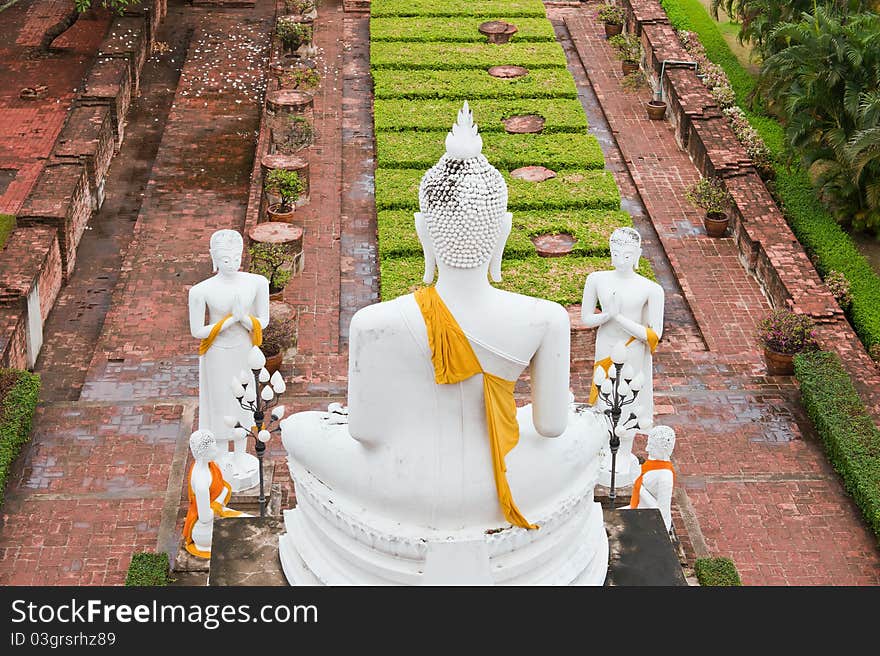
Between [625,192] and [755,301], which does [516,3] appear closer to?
[625,192]

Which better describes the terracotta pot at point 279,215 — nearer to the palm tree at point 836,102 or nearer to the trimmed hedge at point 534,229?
the trimmed hedge at point 534,229

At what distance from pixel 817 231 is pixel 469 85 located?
7105 millimetres

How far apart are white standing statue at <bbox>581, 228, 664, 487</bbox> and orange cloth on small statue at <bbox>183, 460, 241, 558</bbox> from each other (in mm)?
3983

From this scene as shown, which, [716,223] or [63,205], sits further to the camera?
[716,223]

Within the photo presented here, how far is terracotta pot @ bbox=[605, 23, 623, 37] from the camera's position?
29547 mm

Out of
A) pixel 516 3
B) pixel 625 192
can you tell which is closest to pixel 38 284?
pixel 625 192

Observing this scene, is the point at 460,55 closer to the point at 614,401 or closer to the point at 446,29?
the point at 446,29

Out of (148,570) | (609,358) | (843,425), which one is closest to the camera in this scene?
(148,570)

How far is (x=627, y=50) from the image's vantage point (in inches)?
1115

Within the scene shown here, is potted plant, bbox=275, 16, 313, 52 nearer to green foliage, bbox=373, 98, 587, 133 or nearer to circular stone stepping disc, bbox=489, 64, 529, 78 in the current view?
green foliage, bbox=373, 98, 587, 133

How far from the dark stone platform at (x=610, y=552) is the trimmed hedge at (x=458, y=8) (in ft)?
59.2

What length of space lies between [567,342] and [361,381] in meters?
1.52

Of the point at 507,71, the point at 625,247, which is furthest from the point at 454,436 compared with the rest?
the point at 507,71

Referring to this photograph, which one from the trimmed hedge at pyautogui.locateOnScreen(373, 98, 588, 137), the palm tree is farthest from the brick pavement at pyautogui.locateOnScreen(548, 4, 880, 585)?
the trimmed hedge at pyautogui.locateOnScreen(373, 98, 588, 137)
